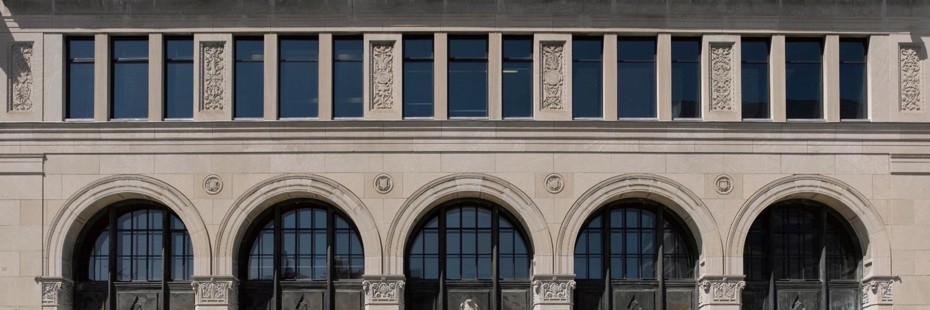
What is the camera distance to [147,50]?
29.0 m

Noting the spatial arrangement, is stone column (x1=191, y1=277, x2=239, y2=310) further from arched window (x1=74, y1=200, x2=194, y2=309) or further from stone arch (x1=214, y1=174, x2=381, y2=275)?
arched window (x1=74, y1=200, x2=194, y2=309)

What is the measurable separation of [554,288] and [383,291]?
151 inches

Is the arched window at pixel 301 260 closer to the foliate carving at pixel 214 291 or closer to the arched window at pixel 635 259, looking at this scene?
the foliate carving at pixel 214 291

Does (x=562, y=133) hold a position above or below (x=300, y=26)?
below

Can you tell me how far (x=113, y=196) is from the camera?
28.4 m

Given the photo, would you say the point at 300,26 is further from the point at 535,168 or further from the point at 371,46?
the point at 535,168

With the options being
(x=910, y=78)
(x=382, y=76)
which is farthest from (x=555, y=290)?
(x=910, y=78)

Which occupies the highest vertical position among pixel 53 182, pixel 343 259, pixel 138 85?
pixel 138 85

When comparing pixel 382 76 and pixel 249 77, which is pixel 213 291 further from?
pixel 382 76

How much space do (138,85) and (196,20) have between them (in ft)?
A: 6.67

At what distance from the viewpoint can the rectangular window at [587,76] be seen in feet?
95.3

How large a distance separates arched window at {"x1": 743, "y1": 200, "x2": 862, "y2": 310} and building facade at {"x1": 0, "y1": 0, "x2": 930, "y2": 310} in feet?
0.17

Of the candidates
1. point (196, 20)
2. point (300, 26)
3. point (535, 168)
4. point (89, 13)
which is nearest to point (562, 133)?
point (535, 168)

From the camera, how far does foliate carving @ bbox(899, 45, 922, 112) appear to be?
29.0 meters
